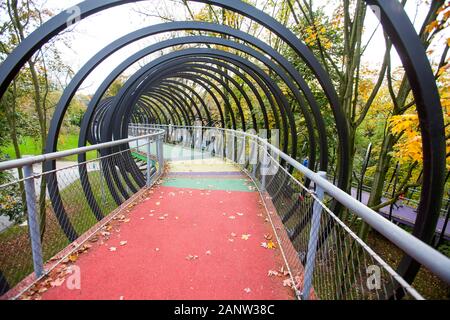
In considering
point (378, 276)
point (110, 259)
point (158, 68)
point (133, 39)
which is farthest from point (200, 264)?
point (158, 68)

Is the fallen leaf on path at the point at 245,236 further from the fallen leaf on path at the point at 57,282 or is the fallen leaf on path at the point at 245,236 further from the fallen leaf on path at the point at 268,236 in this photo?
the fallen leaf on path at the point at 57,282

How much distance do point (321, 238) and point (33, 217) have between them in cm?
270

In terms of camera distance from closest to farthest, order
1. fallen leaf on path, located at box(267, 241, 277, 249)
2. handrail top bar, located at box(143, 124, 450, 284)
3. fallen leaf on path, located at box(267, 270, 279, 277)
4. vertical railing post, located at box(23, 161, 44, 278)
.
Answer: handrail top bar, located at box(143, 124, 450, 284)
vertical railing post, located at box(23, 161, 44, 278)
fallen leaf on path, located at box(267, 270, 279, 277)
fallen leaf on path, located at box(267, 241, 277, 249)

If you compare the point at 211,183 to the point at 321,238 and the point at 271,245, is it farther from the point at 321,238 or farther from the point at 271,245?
the point at 321,238

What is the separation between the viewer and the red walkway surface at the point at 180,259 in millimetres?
2486

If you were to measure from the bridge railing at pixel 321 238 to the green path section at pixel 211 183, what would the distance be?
1.32 ft

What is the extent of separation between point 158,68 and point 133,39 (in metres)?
3.97

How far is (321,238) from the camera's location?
2244mm

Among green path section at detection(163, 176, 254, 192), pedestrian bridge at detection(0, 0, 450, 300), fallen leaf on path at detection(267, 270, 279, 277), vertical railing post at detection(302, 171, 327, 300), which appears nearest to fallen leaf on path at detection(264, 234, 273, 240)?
pedestrian bridge at detection(0, 0, 450, 300)

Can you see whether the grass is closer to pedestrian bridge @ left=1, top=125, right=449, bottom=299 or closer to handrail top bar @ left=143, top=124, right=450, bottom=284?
pedestrian bridge @ left=1, top=125, right=449, bottom=299

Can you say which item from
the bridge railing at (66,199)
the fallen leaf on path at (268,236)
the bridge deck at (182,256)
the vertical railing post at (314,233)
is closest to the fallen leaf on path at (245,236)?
the bridge deck at (182,256)

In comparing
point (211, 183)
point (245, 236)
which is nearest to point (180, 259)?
point (245, 236)

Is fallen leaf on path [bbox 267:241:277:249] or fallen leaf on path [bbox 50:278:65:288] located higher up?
fallen leaf on path [bbox 267:241:277:249]

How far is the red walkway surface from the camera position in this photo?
2.49 m
